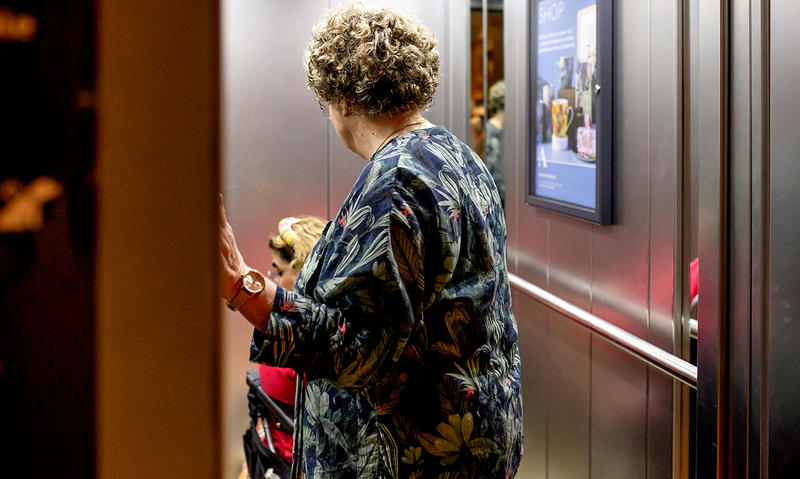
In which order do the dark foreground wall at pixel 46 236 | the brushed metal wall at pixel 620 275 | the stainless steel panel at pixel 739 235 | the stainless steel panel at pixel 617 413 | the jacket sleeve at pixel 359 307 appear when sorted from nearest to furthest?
the dark foreground wall at pixel 46 236
the jacket sleeve at pixel 359 307
the stainless steel panel at pixel 739 235
the brushed metal wall at pixel 620 275
the stainless steel panel at pixel 617 413

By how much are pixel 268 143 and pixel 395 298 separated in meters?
2.15

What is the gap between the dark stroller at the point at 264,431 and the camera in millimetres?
2256

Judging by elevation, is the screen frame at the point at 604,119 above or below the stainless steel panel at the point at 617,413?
above

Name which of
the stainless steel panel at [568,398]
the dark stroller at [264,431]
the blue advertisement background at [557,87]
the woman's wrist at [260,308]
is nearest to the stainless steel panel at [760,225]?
the blue advertisement background at [557,87]

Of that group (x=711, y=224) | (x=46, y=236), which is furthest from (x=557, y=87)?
(x=46, y=236)

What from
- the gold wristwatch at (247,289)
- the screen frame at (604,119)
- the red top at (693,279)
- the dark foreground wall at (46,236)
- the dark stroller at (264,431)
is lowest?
the dark stroller at (264,431)

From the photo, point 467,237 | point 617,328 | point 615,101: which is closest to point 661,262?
point 617,328

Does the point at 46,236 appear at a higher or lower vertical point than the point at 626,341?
Result: higher

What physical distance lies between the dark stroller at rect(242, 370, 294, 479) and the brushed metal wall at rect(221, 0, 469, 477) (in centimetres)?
72

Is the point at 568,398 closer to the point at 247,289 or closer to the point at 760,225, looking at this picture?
the point at 760,225

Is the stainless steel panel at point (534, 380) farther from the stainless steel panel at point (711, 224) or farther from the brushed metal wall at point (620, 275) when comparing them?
the stainless steel panel at point (711, 224)

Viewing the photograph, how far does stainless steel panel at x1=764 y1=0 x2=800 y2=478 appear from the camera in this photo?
1.54 meters

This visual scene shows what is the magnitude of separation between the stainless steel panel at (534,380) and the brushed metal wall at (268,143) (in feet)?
3.05

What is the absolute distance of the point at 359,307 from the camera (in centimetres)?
121
